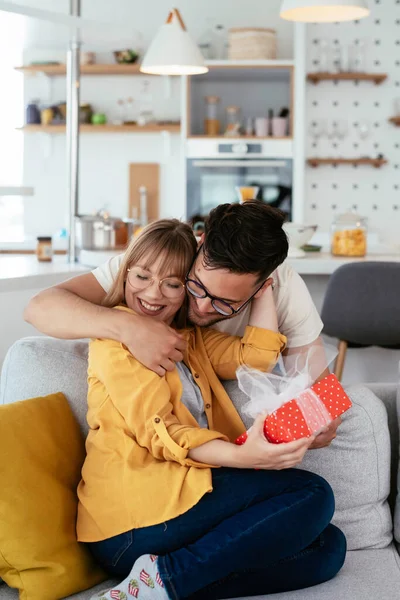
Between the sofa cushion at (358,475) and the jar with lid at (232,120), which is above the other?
the jar with lid at (232,120)

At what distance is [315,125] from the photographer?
6438 millimetres

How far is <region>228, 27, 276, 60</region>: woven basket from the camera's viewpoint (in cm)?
622

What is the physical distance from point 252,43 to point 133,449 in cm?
505

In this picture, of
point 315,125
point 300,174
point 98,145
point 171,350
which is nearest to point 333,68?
point 315,125

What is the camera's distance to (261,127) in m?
6.32

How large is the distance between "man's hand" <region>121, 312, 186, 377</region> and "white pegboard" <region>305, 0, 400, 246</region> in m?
4.58

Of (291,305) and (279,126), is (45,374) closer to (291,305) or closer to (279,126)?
(291,305)

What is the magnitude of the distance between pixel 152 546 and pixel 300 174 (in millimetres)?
4867

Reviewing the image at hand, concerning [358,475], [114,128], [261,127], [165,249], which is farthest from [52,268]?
[114,128]

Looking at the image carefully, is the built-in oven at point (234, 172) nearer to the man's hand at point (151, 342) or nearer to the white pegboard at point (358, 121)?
the white pegboard at point (358, 121)

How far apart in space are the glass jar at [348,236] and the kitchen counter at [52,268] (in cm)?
6

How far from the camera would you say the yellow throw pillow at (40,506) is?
165 cm

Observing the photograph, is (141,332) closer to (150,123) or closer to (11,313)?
(11,313)

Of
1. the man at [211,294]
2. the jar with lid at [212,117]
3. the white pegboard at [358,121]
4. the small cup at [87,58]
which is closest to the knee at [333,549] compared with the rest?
the man at [211,294]
